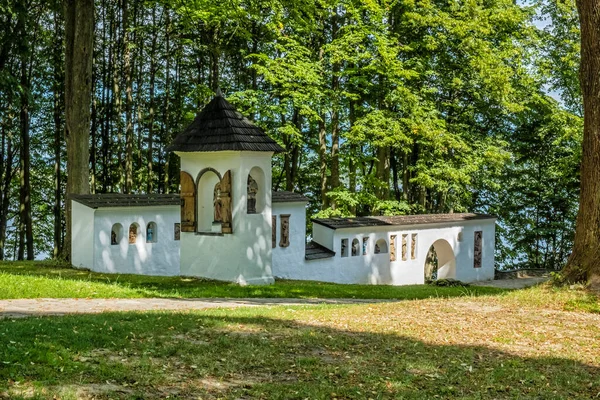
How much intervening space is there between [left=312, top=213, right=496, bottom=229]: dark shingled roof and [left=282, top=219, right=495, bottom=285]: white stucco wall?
228 mm

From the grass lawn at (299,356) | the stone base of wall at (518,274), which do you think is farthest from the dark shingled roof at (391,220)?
the grass lawn at (299,356)

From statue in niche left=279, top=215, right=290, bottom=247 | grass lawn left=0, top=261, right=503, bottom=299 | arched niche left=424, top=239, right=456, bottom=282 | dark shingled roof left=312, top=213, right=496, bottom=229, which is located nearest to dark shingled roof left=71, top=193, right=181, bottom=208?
grass lawn left=0, top=261, right=503, bottom=299

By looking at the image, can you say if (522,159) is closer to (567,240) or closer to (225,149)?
(567,240)

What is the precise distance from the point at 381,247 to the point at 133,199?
10544 mm

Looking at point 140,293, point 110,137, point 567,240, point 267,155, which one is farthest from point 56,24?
point 567,240

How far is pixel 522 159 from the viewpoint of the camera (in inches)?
1545

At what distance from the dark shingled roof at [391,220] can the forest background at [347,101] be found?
4.58ft

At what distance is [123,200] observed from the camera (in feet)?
78.7

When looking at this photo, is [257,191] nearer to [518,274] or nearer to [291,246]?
[291,246]

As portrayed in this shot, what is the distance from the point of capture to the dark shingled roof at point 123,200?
74.3ft

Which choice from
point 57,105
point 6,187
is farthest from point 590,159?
point 6,187

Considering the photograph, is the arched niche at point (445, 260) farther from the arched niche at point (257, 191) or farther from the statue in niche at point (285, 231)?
the arched niche at point (257, 191)

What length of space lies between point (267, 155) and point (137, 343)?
12735 mm

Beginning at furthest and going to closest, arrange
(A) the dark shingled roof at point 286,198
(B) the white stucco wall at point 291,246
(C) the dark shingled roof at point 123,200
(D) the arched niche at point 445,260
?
(D) the arched niche at point 445,260, (A) the dark shingled roof at point 286,198, (B) the white stucco wall at point 291,246, (C) the dark shingled roof at point 123,200
